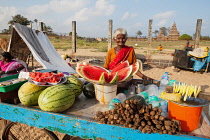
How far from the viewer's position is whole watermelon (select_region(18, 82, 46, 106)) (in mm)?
1872

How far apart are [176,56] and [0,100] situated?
8997mm

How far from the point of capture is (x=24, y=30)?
556cm

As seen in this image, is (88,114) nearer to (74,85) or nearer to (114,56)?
(74,85)

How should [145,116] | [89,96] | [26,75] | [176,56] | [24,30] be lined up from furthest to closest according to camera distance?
[176,56], [24,30], [26,75], [89,96], [145,116]

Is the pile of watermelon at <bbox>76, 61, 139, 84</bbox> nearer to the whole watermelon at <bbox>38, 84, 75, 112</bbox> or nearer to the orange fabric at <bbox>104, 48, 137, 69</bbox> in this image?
the whole watermelon at <bbox>38, 84, 75, 112</bbox>

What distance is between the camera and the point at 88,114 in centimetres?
178

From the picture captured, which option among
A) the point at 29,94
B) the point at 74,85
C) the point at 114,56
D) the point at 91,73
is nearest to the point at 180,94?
the point at 91,73

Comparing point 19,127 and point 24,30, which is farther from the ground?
point 24,30

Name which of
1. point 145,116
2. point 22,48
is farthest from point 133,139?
point 22,48

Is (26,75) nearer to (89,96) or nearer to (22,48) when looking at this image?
(89,96)

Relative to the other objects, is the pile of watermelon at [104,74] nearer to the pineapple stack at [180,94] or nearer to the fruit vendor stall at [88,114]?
the fruit vendor stall at [88,114]

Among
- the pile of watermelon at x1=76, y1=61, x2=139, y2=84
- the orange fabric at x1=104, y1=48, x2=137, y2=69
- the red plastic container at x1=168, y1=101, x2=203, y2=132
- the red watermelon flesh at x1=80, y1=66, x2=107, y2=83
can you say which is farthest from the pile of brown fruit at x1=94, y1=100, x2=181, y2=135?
the orange fabric at x1=104, y1=48, x2=137, y2=69

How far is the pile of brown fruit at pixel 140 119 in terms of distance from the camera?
1.33m

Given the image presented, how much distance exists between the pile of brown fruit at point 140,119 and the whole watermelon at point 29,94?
3.13 ft
